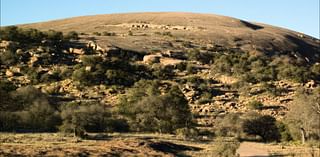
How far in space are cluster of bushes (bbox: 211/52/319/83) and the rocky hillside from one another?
118 millimetres

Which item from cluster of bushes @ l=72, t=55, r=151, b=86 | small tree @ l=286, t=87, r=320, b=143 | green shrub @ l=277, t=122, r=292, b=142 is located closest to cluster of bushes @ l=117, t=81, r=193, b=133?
green shrub @ l=277, t=122, r=292, b=142

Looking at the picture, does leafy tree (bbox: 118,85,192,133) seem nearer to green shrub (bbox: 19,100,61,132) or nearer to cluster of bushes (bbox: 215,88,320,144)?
cluster of bushes (bbox: 215,88,320,144)

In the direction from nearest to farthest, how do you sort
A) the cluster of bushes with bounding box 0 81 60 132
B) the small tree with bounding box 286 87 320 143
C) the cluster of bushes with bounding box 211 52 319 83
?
the small tree with bounding box 286 87 320 143 → the cluster of bushes with bounding box 0 81 60 132 → the cluster of bushes with bounding box 211 52 319 83

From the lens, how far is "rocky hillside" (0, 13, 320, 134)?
47562 mm

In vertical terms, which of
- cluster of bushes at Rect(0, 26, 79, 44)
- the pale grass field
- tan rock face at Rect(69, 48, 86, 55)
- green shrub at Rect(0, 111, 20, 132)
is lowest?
green shrub at Rect(0, 111, 20, 132)

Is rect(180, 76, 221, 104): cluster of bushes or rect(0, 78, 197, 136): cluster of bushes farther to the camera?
rect(180, 76, 221, 104): cluster of bushes

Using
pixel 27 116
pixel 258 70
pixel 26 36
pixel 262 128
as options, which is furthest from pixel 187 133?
pixel 26 36

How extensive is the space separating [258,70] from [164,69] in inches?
468

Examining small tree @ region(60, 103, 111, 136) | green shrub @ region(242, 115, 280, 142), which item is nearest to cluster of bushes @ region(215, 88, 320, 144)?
green shrub @ region(242, 115, 280, 142)

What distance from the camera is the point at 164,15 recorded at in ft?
340

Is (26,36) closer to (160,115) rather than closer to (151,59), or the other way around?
(151,59)

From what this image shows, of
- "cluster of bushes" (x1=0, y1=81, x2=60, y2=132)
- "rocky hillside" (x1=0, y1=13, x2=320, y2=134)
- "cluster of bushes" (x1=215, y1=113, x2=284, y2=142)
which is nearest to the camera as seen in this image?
"cluster of bushes" (x1=0, y1=81, x2=60, y2=132)

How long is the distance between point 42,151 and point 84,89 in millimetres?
27892

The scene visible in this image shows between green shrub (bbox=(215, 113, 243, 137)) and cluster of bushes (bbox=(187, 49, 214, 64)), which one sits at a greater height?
cluster of bushes (bbox=(187, 49, 214, 64))
